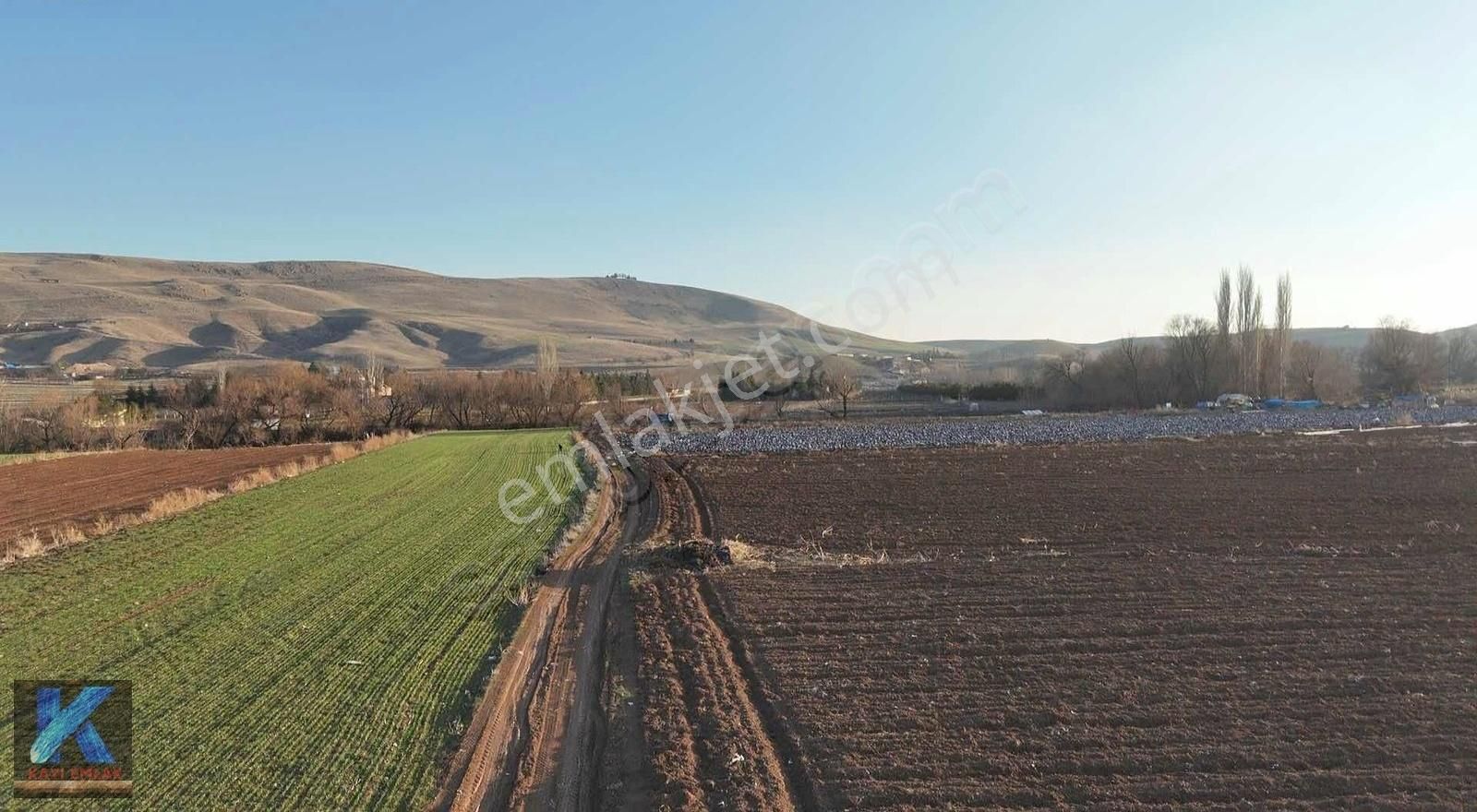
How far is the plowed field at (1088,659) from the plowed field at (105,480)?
18.7 meters

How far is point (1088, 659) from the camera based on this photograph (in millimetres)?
8133

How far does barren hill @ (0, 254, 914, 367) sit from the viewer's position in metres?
112

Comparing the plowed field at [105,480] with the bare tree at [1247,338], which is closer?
the plowed field at [105,480]

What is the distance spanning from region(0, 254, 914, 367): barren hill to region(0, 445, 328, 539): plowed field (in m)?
74.5

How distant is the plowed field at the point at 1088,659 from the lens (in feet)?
19.3

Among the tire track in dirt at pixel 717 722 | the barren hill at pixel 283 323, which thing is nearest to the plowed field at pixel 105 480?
the tire track in dirt at pixel 717 722

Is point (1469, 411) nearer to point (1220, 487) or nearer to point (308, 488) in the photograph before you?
point (1220, 487)

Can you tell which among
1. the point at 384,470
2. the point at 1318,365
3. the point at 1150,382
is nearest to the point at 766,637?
the point at 384,470

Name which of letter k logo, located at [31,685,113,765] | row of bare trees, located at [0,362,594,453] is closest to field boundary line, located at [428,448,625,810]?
letter k logo, located at [31,685,113,765]

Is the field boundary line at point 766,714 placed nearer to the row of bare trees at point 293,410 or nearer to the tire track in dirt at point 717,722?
the tire track in dirt at point 717,722

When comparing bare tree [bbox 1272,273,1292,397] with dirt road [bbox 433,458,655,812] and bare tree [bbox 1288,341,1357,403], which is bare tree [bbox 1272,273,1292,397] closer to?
bare tree [bbox 1288,341,1357,403]

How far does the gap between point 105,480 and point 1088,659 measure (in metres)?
33.8

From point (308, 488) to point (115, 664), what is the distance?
17460 mm

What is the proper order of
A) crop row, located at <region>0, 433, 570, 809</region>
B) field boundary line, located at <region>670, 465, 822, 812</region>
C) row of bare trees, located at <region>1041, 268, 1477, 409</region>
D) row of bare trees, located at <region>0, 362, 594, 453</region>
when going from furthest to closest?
row of bare trees, located at <region>1041, 268, 1477, 409</region>
row of bare trees, located at <region>0, 362, 594, 453</region>
crop row, located at <region>0, 433, 570, 809</region>
field boundary line, located at <region>670, 465, 822, 812</region>
